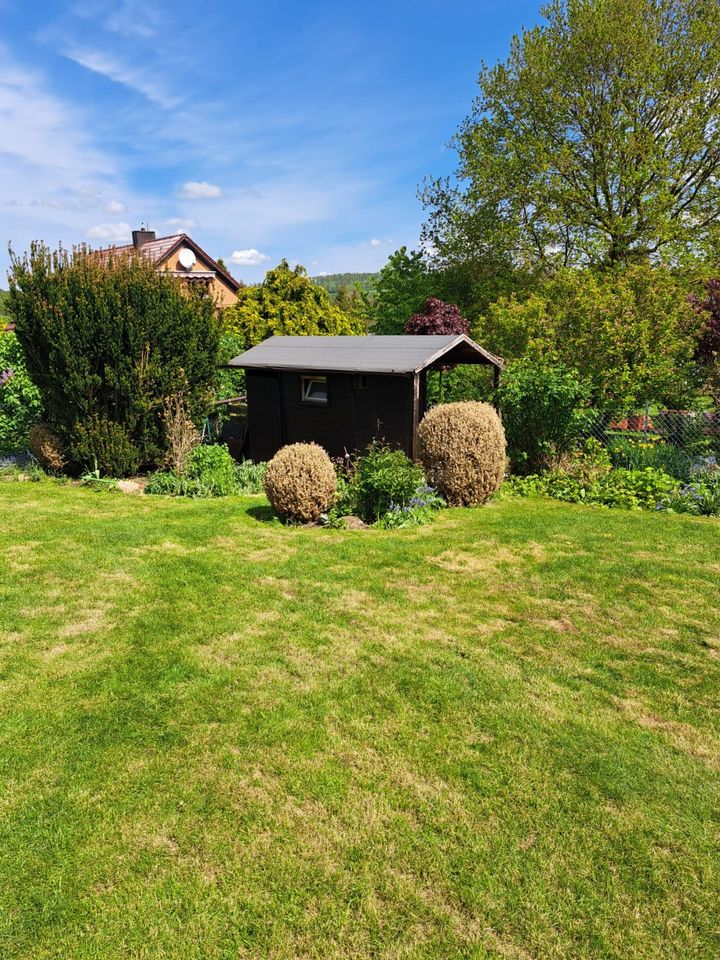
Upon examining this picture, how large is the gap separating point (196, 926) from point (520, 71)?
24867 millimetres

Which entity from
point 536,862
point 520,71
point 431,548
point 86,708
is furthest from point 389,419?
point 520,71

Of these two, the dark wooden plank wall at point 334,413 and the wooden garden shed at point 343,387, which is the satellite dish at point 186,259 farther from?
the dark wooden plank wall at point 334,413

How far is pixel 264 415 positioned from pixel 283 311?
38.3ft

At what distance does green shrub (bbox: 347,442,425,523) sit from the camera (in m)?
9.02

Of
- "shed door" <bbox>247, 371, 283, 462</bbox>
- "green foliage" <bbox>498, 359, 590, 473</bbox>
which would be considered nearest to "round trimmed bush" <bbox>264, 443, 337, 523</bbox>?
"green foliage" <bbox>498, 359, 590, 473</bbox>

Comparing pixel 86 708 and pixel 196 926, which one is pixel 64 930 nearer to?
pixel 196 926

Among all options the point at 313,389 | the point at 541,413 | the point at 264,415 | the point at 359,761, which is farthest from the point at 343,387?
the point at 359,761

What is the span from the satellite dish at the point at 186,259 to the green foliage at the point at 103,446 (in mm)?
29775

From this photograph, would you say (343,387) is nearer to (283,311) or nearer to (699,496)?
(699,496)

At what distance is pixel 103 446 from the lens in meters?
12.1

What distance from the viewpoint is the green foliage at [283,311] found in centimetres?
2445

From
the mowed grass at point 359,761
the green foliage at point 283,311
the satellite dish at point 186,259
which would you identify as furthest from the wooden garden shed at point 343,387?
the satellite dish at point 186,259

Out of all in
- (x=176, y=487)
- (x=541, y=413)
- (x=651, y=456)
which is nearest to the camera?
(x=651, y=456)

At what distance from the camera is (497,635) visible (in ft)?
17.7
